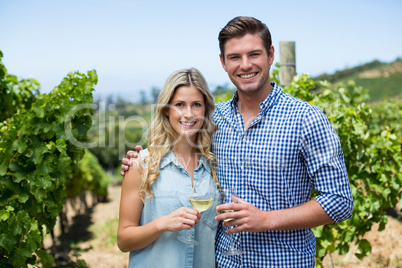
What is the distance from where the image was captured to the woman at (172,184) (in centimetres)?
202

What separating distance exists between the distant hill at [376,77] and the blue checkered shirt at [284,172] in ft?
133

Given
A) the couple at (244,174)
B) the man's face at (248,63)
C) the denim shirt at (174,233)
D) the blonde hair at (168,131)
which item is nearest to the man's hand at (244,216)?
the couple at (244,174)

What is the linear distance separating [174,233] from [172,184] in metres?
0.28

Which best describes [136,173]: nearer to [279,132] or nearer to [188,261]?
[188,261]

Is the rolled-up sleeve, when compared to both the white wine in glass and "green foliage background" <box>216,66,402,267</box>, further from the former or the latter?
"green foliage background" <box>216,66,402,267</box>

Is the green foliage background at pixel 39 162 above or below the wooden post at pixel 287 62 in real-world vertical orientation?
below

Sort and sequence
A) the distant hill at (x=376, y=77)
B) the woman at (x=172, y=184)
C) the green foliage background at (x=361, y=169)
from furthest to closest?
the distant hill at (x=376, y=77) → the green foliage background at (x=361, y=169) → the woman at (x=172, y=184)

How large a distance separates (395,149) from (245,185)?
264 centimetres

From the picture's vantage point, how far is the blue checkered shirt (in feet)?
6.04

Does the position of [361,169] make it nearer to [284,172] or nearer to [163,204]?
[284,172]

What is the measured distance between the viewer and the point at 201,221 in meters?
2.06

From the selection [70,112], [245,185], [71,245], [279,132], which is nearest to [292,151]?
[279,132]

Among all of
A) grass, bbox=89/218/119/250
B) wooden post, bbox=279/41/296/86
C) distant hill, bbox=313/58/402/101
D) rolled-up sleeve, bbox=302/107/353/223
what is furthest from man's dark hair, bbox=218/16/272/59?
distant hill, bbox=313/58/402/101

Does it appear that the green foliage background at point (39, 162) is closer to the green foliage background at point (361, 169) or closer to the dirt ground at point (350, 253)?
the green foliage background at point (361, 169)
